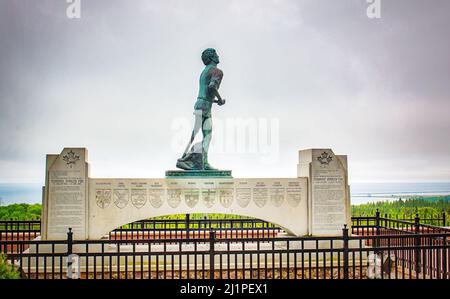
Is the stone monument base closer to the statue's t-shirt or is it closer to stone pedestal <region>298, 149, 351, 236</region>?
the statue's t-shirt

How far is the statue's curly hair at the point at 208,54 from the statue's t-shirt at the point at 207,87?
152 mm

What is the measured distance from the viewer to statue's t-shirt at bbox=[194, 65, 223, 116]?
1005 centimetres

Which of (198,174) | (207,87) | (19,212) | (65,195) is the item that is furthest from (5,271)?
(19,212)

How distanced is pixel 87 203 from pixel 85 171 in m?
0.69

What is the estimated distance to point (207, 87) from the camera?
10.1 meters

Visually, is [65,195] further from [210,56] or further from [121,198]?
[210,56]

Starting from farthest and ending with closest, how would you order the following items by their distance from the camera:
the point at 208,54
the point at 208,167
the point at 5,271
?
the point at 208,54, the point at 208,167, the point at 5,271

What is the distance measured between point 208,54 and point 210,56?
0.07 metres

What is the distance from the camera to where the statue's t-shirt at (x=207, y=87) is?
10047 mm

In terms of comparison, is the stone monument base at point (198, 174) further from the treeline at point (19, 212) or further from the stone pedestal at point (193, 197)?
the treeline at point (19, 212)

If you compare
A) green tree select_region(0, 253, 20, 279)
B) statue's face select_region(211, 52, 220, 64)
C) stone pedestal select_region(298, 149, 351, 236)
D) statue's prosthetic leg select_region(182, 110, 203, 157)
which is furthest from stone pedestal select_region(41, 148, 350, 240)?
green tree select_region(0, 253, 20, 279)

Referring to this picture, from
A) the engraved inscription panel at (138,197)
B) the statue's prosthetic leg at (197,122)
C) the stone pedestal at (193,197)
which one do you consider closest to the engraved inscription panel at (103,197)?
the stone pedestal at (193,197)
